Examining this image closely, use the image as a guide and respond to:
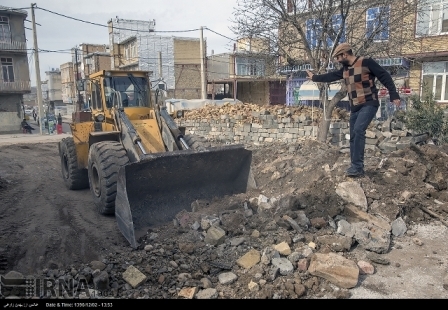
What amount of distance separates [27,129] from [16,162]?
14.9 meters

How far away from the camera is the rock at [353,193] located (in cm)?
494

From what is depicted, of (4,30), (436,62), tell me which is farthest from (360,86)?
(4,30)

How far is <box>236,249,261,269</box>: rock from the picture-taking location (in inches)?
149

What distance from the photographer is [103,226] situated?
17.6 feet

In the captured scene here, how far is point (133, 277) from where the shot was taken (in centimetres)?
355

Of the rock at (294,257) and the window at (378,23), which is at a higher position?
the window at (378,23)

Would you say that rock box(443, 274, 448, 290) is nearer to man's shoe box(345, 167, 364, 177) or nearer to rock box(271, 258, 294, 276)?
rock box(271, 258, 294, 276)

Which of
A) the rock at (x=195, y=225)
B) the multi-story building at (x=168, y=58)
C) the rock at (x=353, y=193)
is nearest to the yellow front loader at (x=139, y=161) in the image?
the rock at (x=195, y=225)

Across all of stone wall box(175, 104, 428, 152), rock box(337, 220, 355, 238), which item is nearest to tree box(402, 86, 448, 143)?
stone wall box(175, 104, 428, 152)

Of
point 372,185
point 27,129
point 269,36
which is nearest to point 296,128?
point 269,36

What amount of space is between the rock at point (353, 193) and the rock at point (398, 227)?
42 cm

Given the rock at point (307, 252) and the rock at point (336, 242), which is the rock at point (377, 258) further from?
→ the rock at point (307, 252)

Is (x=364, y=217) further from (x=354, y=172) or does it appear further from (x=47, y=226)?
(x=47, y=226)

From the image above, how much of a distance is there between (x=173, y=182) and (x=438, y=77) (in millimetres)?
14707
